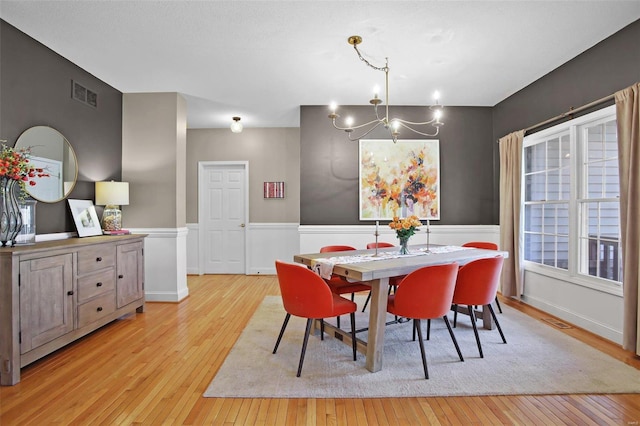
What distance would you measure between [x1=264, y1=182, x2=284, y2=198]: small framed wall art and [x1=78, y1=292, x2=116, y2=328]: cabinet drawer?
3.31 meters

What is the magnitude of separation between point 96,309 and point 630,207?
4.73 meters

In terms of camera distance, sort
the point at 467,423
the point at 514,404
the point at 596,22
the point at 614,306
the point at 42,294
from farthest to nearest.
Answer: the point at 614,306 → the point at 596,22 → the point at 42,294 → the point at 514,404 → the point at 467,423

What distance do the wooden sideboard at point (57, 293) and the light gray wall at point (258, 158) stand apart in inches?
110

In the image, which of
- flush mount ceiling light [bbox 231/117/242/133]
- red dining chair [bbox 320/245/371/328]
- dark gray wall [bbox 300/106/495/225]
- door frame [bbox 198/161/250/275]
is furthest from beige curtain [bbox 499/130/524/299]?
door frame [bbox 198/161/250/275]

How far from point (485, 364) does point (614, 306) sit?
4.87 feet

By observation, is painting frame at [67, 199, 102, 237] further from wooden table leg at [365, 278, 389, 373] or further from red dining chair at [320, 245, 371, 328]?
wooden table leg at [365, 278, 389, 373]

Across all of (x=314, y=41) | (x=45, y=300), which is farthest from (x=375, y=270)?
(x=45, y=300)

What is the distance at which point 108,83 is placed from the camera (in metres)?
4.21

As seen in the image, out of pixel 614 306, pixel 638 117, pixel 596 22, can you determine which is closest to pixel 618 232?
pixel 614 306

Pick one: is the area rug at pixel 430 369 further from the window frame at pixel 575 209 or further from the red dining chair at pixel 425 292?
the window frame at pixel 575 209

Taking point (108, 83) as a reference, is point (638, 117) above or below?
below

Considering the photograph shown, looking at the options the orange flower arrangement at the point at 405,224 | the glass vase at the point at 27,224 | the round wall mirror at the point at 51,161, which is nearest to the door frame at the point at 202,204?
the round wall mirror at the point at 51,161

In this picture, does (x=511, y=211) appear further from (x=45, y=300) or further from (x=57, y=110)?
(x=57, y=110)

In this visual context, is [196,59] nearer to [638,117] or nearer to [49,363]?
[49,363]
